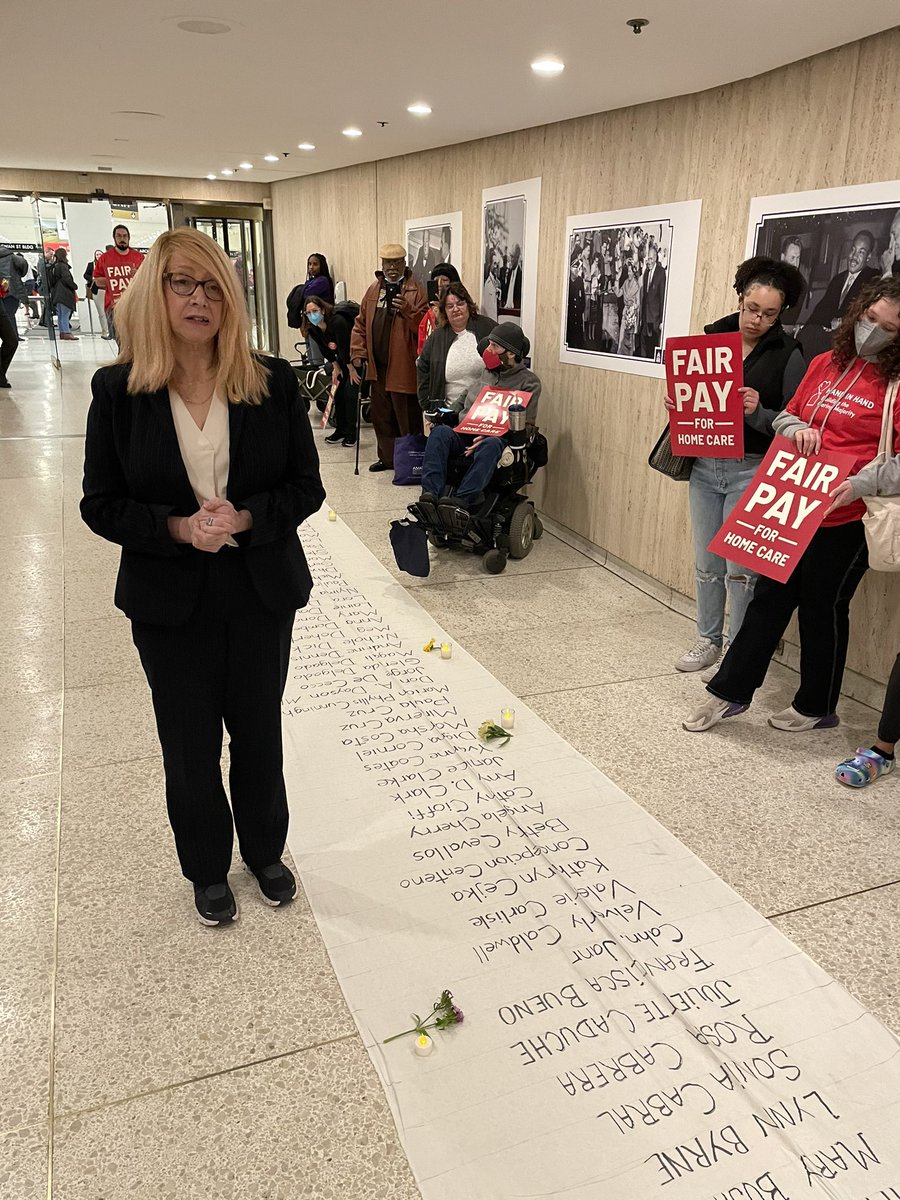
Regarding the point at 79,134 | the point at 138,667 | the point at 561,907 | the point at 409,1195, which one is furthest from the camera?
the point at 79,134

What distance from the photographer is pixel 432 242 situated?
6.98m

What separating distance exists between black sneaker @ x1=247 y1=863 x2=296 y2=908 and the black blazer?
75cm

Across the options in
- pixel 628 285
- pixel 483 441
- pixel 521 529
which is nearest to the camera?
pixel 628 285

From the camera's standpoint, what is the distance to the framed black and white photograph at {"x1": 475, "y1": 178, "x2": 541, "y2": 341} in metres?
5.47

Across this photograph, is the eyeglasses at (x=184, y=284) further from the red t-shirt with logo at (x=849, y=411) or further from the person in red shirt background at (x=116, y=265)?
the person in red shirt background at (x=116, y=265)

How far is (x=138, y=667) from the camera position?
3582 millimetres

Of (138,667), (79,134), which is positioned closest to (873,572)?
(138,667)

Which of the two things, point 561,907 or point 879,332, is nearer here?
point 561,907

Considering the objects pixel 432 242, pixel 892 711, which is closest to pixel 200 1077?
pixel 892 711

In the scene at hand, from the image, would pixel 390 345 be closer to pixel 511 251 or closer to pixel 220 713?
pixel 511 251

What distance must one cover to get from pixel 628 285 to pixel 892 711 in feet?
8.95

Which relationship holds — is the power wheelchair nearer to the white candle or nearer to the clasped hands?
the clasped hands

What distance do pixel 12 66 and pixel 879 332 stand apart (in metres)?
4.52

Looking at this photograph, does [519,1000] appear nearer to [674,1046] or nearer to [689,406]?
[674,1046]
